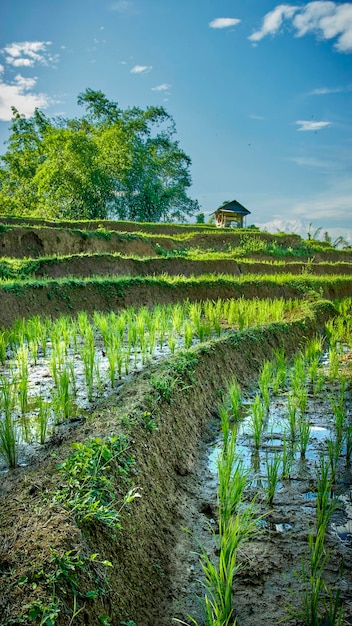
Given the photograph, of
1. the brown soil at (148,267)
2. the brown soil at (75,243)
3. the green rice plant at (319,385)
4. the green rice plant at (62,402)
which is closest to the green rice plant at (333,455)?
the green rice plant at (319,385)

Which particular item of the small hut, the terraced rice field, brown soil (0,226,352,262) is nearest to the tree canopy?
the small hut

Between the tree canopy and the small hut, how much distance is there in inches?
163

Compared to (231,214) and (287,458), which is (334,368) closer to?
(287,458)

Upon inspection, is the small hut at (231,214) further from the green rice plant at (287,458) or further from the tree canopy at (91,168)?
the green rice plant at (287,458)

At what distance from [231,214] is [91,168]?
10361mm

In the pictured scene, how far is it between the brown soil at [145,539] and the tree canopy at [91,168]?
2745cm

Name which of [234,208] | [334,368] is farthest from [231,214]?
[334,368]

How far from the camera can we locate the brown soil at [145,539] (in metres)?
1.72

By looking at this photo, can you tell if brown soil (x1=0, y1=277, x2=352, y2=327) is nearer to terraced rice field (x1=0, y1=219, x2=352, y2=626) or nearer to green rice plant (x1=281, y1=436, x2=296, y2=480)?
terraced rice field (x1=0, y1=219, x2=352, y2=626)

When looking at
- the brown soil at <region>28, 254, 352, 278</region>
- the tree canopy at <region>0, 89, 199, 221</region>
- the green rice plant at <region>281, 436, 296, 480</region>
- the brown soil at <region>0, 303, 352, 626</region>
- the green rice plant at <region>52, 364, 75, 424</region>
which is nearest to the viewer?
the brown soil at <region>0, 303, 352, 626</region>

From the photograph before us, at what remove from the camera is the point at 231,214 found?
3409 centimetres

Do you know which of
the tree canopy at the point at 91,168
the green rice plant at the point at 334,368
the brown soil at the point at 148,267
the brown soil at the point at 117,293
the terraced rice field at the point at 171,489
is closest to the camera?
the terraced rice field at the point at 171,489

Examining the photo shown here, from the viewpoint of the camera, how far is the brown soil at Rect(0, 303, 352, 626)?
1.72m

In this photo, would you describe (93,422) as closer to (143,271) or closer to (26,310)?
(26,310)
